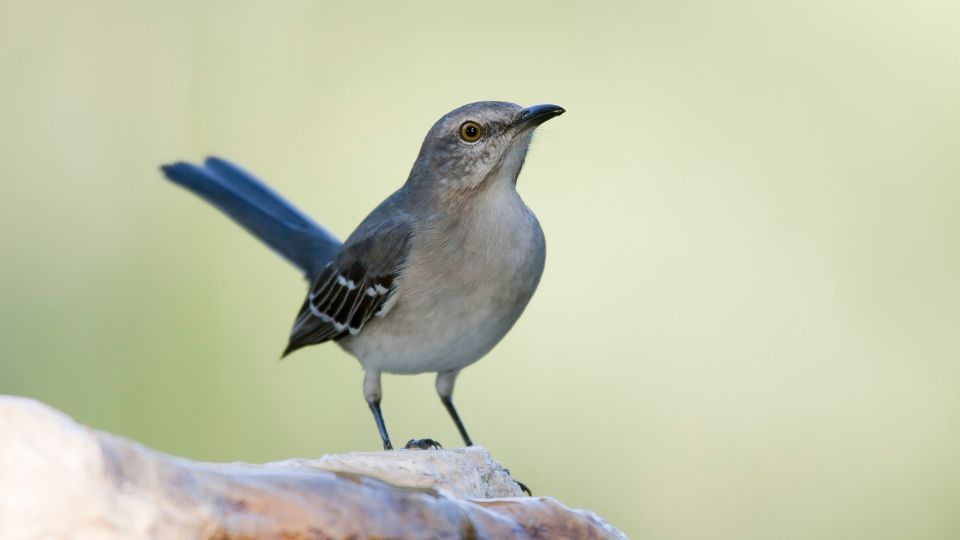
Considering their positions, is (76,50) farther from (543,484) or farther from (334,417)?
(543,484)

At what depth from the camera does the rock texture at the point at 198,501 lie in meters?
2.67

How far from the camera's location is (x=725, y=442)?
27.2ft

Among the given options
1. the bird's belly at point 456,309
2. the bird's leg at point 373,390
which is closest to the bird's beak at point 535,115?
the bird's belly at point 456,309

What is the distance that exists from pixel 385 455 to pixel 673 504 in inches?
161

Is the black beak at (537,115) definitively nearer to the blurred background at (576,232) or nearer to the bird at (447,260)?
the bird at (447,260)

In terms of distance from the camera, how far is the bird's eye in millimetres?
5629

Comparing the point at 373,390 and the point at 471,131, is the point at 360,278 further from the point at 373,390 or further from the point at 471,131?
the point at 471,131

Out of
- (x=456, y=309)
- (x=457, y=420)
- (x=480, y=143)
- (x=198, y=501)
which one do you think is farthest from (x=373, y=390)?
(x=198, y=501)

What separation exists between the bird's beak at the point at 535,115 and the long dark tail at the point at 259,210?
1851 millimetres

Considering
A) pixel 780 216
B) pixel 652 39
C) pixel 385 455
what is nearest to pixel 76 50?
pixel 652 39

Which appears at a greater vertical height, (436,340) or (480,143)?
(480,143)

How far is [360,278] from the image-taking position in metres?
Result: 6.11

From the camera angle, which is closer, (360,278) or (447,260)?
(447,260)

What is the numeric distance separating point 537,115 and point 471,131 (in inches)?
12.2
